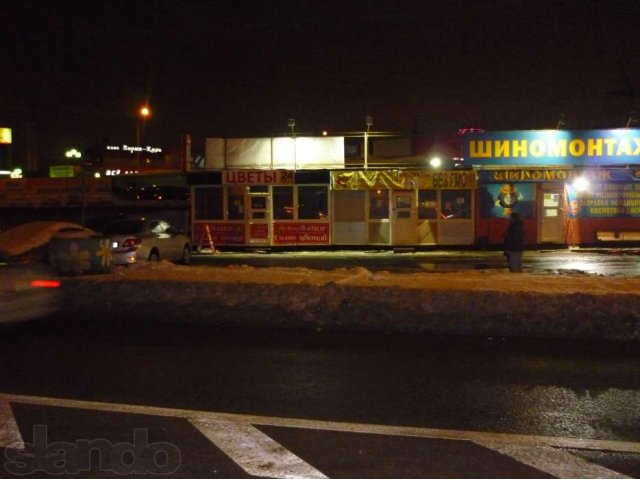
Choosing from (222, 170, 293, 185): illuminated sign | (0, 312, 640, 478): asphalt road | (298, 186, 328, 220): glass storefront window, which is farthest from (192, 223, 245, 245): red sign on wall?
(0, 312, 640, 478): asphalt road

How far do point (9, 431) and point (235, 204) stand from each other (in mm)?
23346

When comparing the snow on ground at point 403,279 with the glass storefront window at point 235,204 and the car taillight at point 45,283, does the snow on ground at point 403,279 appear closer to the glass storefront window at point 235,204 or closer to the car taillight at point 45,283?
the car taillight at point 45,283

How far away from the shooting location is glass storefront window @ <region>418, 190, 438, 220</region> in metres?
29.0

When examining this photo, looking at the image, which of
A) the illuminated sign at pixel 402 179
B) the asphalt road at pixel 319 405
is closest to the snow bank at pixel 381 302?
the asphalt road at pixel 319 405

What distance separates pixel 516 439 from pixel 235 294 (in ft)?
23.1

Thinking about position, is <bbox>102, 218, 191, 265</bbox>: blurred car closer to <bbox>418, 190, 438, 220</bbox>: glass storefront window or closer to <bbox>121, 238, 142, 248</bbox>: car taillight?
<bbox>121, 238, 142, 248</bbox>: car taillight

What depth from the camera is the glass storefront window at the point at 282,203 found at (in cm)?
2938

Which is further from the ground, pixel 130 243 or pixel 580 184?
pixel 580 184

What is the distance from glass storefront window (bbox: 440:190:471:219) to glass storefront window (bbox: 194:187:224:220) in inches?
336

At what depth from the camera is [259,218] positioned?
29516 mm

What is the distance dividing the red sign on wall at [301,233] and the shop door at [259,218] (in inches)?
13.6

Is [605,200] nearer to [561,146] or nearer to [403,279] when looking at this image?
[561,146]

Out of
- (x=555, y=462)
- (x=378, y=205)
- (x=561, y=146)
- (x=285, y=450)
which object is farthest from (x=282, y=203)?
(x=555, y=462)

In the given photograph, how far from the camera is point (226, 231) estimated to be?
1167 inches
